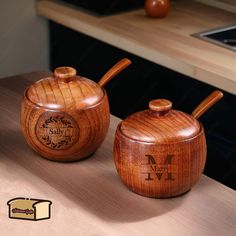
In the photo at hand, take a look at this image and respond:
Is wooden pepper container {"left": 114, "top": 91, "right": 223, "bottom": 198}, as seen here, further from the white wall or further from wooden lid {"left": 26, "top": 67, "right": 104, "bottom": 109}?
the white wall

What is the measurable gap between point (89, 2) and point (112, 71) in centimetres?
150

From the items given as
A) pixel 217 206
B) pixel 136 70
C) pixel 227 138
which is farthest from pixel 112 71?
pixel 136 70

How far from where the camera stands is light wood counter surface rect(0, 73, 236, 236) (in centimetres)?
115

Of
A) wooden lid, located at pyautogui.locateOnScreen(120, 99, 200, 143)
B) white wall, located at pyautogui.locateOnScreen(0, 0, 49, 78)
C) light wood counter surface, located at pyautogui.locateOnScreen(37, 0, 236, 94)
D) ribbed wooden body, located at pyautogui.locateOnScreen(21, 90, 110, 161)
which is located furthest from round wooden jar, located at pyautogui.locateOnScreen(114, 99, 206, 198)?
white wall, located at pyautogui.locateOnScreen(0, 0, 49, 78)

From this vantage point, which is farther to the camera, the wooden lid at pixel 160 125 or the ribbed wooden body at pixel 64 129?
the ribbed wooden body at pixel 64 129

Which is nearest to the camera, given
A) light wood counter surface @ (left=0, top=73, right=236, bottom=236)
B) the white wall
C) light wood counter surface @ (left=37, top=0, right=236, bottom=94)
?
light wood counter surface @ (left=0, top=73, right=236, bottom=236)

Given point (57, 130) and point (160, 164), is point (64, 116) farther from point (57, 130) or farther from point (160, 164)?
point (160, 164)

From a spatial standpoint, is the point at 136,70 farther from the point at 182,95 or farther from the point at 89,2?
the point at 89,2

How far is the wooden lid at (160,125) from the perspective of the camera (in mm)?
1198

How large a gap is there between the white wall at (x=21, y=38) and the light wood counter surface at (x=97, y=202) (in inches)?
60.1

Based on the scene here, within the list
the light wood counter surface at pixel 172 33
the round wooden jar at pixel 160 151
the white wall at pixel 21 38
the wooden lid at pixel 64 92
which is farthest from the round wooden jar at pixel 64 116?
the white wall at pixel 21 38

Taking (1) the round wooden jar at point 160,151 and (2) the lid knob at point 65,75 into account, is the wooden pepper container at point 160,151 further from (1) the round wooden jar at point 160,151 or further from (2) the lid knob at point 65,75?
(2) the lid knob at point 65,75

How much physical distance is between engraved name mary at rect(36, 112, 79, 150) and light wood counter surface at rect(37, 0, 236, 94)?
0.89 m

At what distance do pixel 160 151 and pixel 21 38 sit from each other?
6.32 feet
